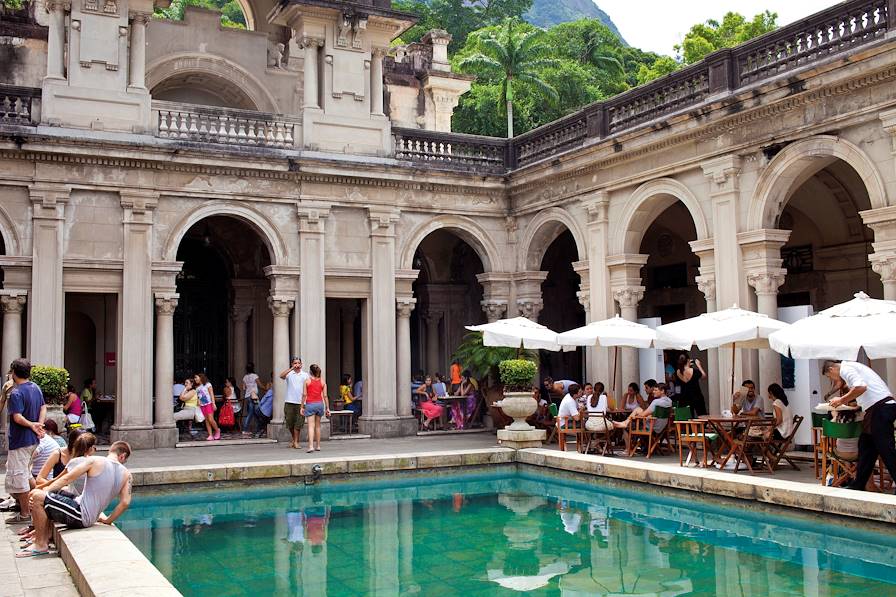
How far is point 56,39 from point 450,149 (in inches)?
315

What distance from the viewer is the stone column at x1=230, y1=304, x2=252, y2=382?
69.3ft

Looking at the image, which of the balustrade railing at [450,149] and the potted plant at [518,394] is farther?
the balustrade railing at [450,149]

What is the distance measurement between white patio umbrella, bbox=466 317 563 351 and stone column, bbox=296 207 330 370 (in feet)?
12.2

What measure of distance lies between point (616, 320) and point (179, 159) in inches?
336

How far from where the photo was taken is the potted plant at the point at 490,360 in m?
17.6

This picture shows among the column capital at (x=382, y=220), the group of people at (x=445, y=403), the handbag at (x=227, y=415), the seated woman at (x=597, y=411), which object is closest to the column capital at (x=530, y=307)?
the group of people at (x=445, y=403)

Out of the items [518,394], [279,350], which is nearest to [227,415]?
[279,350]

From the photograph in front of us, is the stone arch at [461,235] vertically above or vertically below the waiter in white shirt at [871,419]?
above

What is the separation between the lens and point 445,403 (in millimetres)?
19547

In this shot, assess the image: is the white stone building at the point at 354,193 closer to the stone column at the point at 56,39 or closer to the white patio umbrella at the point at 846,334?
the stone column at the point at 56,39

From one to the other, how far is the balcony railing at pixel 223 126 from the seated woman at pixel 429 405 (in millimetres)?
5816

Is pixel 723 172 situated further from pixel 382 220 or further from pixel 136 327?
pixel 136 327

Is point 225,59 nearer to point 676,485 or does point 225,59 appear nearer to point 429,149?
point 429,149

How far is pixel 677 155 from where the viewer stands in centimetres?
1541
